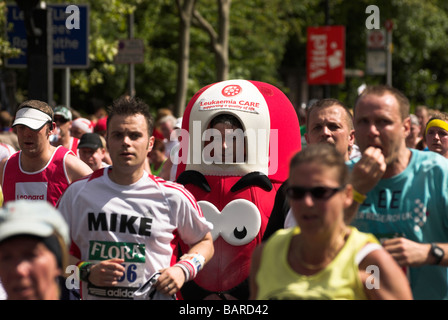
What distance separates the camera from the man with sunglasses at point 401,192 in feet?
15.5

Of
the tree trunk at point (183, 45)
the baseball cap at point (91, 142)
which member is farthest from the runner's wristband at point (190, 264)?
the tree trunk at point (183, 45)

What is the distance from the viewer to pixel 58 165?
7.12m

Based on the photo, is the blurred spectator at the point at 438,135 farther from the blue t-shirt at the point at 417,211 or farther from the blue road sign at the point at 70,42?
the blue road sign at the point at 70,42

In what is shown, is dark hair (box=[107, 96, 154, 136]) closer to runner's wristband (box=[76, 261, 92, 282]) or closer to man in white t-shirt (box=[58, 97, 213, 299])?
man in white t-shirt (box=[58, 97, 213, 299])

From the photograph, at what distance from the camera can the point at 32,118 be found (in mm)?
7246

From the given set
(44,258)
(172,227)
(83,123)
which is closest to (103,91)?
(83,123)

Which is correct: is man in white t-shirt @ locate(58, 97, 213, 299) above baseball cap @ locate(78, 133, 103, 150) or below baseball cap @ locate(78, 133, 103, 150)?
below

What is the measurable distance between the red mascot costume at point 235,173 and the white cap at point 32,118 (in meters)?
1.17

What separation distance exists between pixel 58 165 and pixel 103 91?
2169 centimetres

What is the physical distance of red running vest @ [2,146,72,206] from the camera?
705cm

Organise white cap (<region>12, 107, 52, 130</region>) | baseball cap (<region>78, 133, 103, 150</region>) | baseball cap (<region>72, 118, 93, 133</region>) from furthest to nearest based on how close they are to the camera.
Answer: baseball cap (<region>72, 118, 93, 133</region>) → baseball cap (<region>78, 133, 103, 150</region>) → white cap (<region>12, 107, 52, 130</region>)

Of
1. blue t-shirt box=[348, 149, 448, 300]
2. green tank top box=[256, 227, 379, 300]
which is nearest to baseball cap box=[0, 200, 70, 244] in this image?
green tank top box=[256, 227, 379, 300]

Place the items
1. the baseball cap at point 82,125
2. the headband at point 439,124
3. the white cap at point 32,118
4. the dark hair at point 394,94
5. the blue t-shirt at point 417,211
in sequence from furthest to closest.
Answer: the baseball cap at point 82,125 < the headband at point 439,124 < the white cap at point 32,118 < the dark hair at point 394,94 < the blue t-shirt at point 417,211
